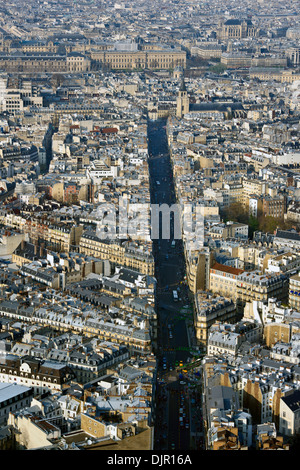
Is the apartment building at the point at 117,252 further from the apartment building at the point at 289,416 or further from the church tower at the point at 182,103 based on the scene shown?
the church tower at the point at 182,103

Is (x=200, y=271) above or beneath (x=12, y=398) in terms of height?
above

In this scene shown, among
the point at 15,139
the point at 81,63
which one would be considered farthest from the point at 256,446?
the point at 81,63

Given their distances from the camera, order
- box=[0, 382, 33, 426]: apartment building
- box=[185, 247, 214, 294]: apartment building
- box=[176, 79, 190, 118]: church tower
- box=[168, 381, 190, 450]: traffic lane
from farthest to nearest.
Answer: box=[176, 79, 190, 118]: church tower, box=[185, 247, 214, 294]: apartment building, box=[0, 382, 33, 426]: apartment building, box=[168, 381, 190, 450]: traffic lane

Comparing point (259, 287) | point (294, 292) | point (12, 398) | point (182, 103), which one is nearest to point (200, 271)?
point (259, 287)

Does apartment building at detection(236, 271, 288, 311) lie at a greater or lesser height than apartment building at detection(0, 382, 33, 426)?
greater

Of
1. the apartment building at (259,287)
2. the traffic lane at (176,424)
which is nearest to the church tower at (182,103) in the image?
the apartment building at (259,287)

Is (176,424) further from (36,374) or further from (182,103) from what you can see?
(182,103)

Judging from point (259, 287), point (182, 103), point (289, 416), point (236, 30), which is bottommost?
point (289, 416)

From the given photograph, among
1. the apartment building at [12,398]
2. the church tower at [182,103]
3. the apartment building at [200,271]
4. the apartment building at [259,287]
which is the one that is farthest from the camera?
the church tower at [182,103]

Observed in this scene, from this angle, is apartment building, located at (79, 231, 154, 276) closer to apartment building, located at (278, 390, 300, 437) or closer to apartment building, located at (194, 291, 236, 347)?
apartment building, located at (194, 291, 236, 347)

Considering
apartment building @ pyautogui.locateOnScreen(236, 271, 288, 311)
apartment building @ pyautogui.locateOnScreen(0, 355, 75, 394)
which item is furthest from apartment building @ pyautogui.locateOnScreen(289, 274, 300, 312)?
apartment building @ pyautogui.locateOnScreen(0, 355, 75, 394)
